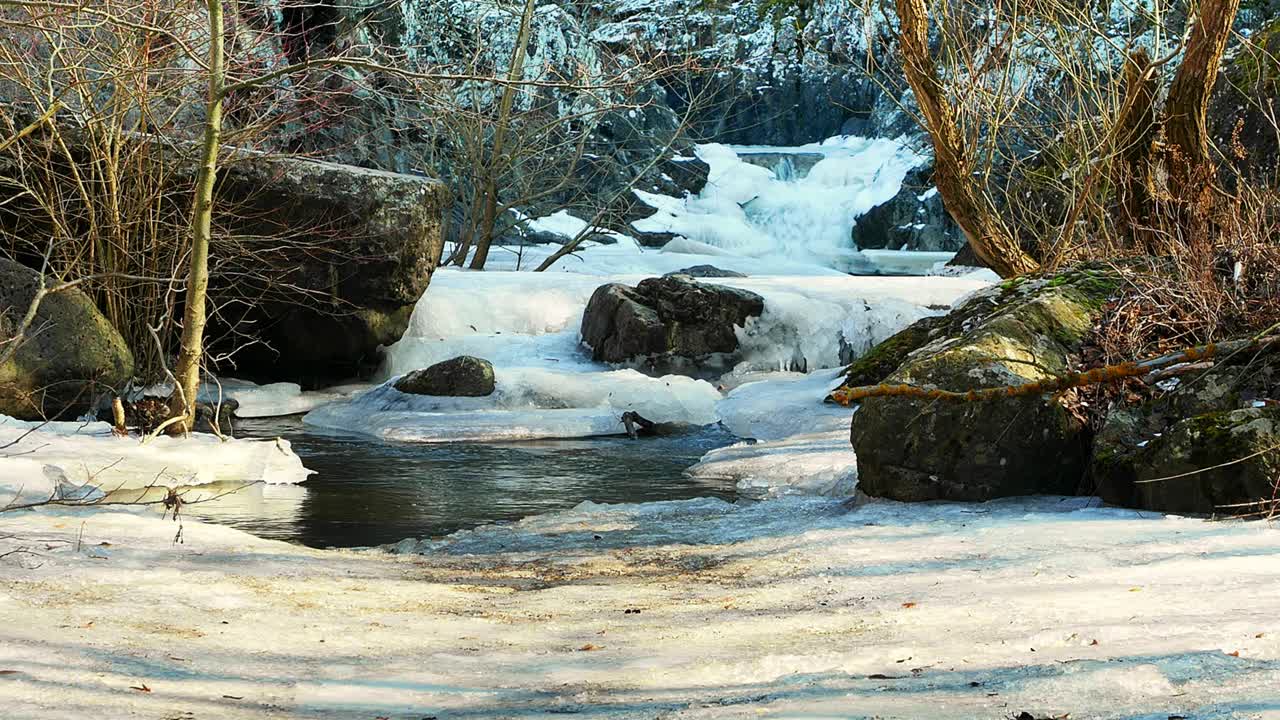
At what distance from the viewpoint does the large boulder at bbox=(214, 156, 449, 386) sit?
11.1 meters

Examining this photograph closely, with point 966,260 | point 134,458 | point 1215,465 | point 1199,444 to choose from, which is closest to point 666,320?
point 134,458

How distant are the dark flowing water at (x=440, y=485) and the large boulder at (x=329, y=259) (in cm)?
226

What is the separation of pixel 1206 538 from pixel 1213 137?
28.0 feet

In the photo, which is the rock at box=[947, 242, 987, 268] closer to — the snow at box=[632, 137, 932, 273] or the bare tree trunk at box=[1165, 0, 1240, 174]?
the snow at box=[632, 137, 932, 273]

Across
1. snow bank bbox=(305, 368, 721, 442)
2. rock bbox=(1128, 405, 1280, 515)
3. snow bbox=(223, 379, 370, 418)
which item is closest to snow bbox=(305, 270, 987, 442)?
snow bank bbox=(305, 368, 721, 442)

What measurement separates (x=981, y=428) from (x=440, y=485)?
3.39 meters

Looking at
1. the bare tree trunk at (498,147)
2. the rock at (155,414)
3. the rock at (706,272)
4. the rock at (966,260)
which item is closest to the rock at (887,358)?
the rock at (155,414)

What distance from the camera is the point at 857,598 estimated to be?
12.0 feet

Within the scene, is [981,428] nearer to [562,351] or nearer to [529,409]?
[529,409]

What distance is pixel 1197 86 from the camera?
7.58 m

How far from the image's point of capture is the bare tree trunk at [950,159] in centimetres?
842

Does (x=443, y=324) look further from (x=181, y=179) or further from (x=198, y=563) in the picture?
(x=198, y=563)

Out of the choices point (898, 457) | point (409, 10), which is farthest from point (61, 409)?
point (409, 10)

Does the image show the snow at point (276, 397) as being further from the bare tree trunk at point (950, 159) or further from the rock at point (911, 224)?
the rock at point (911, 224)
